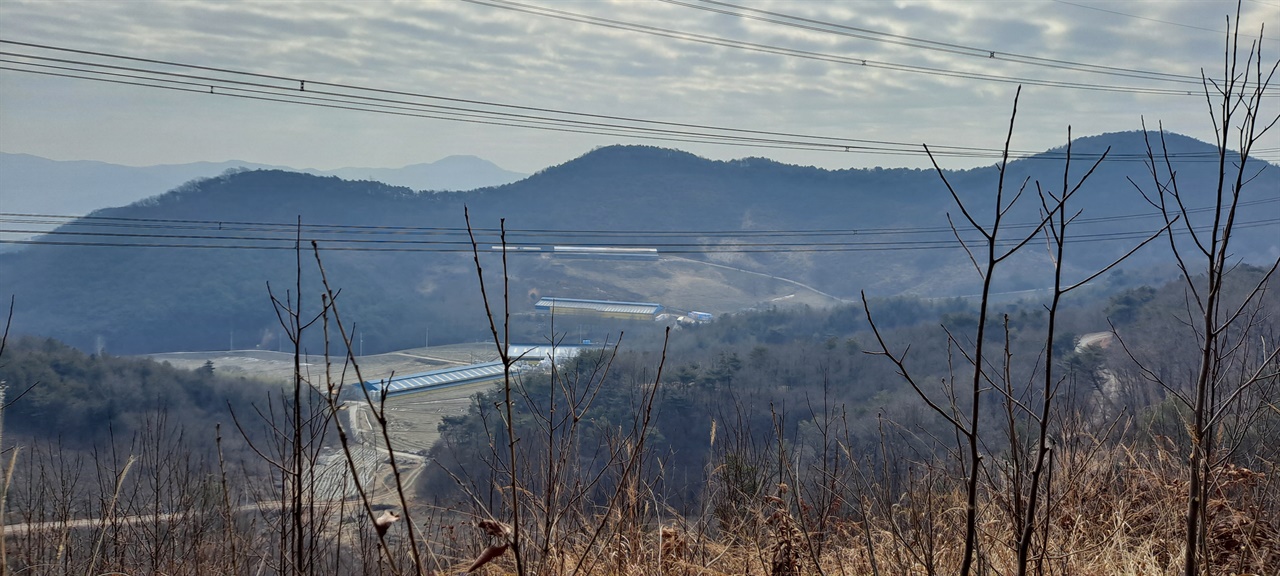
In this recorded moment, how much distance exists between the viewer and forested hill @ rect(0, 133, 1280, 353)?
37469 millimetres

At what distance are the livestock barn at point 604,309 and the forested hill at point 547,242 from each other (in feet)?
6.42

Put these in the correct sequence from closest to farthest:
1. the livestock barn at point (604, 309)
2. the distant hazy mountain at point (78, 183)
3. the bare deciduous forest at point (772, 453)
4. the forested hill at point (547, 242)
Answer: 1. the bare deciduous forest at point (772, 453)
2. the distant hazy mountain at point (78, 183)
3. the forested hill at point (547, 242)
4. the livestock barn at point (604, 309)

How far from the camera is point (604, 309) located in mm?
44781

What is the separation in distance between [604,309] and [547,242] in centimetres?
505

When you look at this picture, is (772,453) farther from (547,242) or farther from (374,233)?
(547,242)

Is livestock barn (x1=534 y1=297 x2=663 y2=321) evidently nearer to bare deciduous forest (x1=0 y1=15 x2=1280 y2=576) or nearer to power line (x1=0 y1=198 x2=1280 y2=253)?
bare deciduous forest (x1=0 y1=15 x2=1280 y2=576)

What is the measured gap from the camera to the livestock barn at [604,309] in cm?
4206

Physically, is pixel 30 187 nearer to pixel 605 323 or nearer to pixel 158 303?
pixel 158 303

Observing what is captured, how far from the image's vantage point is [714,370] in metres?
26.8

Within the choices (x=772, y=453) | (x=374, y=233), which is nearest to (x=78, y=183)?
(x=374, y=233)

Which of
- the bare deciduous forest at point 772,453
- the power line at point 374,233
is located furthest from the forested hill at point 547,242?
the bare deciduous forest at point 772,453

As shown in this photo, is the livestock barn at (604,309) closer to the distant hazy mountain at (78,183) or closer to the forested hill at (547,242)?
the forested hill at (547,242)

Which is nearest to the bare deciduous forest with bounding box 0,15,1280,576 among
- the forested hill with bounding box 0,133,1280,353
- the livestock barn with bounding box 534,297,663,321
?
the livestock barn with bounding box 534,297,663,321

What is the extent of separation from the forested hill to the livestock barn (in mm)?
1956
